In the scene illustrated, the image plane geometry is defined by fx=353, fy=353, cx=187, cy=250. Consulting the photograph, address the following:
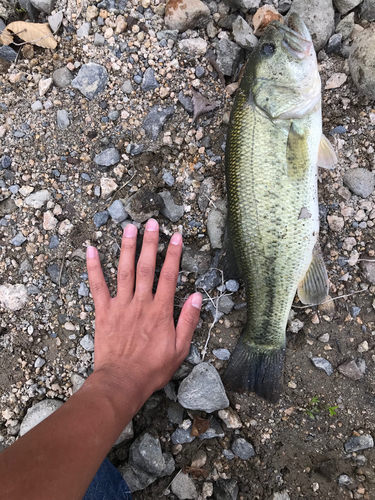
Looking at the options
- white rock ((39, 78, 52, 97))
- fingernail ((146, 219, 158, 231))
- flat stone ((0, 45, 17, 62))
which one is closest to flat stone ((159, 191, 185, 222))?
fingernail ((146, 219, 158, 231))

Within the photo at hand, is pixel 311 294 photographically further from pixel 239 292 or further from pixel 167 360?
pixel 167 360

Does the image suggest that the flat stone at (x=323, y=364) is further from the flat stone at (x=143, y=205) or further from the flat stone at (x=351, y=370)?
the flat stone at (x=143, y=205)

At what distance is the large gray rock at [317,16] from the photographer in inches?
104

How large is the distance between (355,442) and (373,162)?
2.11 m

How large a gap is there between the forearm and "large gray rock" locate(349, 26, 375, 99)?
2781mm

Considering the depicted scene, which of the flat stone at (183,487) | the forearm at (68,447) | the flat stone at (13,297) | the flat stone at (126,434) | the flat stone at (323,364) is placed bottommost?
the flat stone at (183,487)

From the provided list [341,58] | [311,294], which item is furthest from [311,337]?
[341,58]

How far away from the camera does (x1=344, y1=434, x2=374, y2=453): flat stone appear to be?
2.59 metres

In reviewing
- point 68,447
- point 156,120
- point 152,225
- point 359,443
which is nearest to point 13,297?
point 152,225

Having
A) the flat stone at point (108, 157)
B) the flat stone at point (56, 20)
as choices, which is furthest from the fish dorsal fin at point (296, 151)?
the flat stone at point (56, 20)

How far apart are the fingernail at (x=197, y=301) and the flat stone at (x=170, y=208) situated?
0.62 metres

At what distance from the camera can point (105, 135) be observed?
289cm

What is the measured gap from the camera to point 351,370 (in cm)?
265

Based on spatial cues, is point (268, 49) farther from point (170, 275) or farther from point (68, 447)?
point (68, 447)
